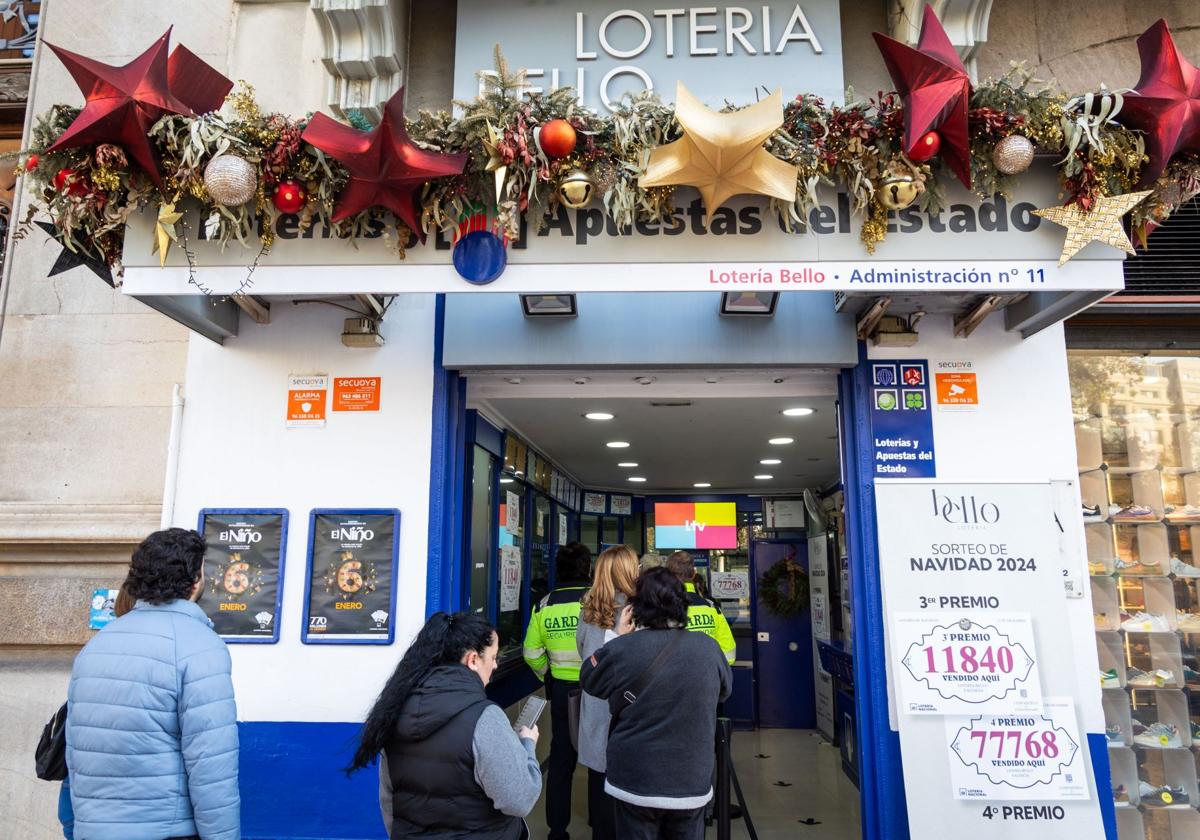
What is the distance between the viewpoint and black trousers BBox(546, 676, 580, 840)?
4.57 m

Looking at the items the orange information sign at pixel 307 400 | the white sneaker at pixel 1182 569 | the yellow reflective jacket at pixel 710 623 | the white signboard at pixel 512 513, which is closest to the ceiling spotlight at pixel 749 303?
the yellow reflective jacket at pixel 710 623

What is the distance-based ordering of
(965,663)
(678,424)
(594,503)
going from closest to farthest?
(965,663) < (678,424) < (594,503)

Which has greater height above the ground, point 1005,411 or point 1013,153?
point 1013,153

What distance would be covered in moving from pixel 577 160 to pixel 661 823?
7.88ft

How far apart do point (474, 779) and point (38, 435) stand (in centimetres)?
360

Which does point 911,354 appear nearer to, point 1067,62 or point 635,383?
point 635,383

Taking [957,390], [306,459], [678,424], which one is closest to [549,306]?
[306,459]

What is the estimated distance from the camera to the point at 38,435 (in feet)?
14.4

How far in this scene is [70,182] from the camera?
122 inches

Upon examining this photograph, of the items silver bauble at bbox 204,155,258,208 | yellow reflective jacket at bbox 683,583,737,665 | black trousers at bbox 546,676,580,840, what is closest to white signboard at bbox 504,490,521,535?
black trousers at bbox 546,676,580,840

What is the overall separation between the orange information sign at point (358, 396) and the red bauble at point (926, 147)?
258 centimetres

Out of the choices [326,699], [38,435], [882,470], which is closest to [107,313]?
[38,435]

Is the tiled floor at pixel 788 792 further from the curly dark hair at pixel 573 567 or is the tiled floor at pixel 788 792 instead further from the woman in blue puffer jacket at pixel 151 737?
the woman in blue puffer jacket at pixel 151 737

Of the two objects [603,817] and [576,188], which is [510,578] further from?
[576,188]
